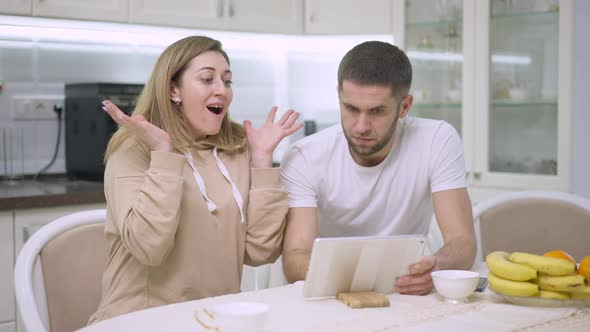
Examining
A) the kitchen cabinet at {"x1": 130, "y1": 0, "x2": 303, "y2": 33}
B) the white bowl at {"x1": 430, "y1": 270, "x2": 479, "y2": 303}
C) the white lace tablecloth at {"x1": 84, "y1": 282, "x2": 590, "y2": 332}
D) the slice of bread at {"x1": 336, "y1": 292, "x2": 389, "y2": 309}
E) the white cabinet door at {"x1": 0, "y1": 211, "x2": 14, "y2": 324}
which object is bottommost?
the white cabinet door at {"x1": 0, "y1": 211, "x2": 14, "y2": 324}

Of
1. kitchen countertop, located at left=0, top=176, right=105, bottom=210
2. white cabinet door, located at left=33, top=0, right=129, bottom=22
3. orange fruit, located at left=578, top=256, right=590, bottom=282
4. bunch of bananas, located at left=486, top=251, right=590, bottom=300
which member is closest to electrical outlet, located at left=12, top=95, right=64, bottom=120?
kitchen countertop, located at left=0, top=176, right=105, bottom=210

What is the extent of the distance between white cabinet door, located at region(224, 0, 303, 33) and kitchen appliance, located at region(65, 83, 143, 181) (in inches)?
24.0

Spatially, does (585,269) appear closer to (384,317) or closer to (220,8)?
(384,317)

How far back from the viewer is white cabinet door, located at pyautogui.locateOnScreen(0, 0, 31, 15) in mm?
2920

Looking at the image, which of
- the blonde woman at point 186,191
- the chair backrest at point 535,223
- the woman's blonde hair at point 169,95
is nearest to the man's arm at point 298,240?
the blonde woman at point 186,191

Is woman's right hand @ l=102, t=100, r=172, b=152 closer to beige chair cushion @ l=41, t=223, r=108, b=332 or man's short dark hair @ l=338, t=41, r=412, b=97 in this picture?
beige chair cushion @ l=41, t=223, r=108, b=332

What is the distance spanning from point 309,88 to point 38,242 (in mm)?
2669

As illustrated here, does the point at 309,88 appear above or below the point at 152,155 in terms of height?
above

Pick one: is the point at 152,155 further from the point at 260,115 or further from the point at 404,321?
the point at 260,115

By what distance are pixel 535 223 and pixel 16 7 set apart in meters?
2.11

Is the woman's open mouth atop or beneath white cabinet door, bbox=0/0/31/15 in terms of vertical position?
beneath

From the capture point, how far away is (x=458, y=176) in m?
2.08

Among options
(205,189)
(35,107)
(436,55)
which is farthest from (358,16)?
(205,189)

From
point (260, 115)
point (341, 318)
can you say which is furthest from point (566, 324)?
point (260, 115)
